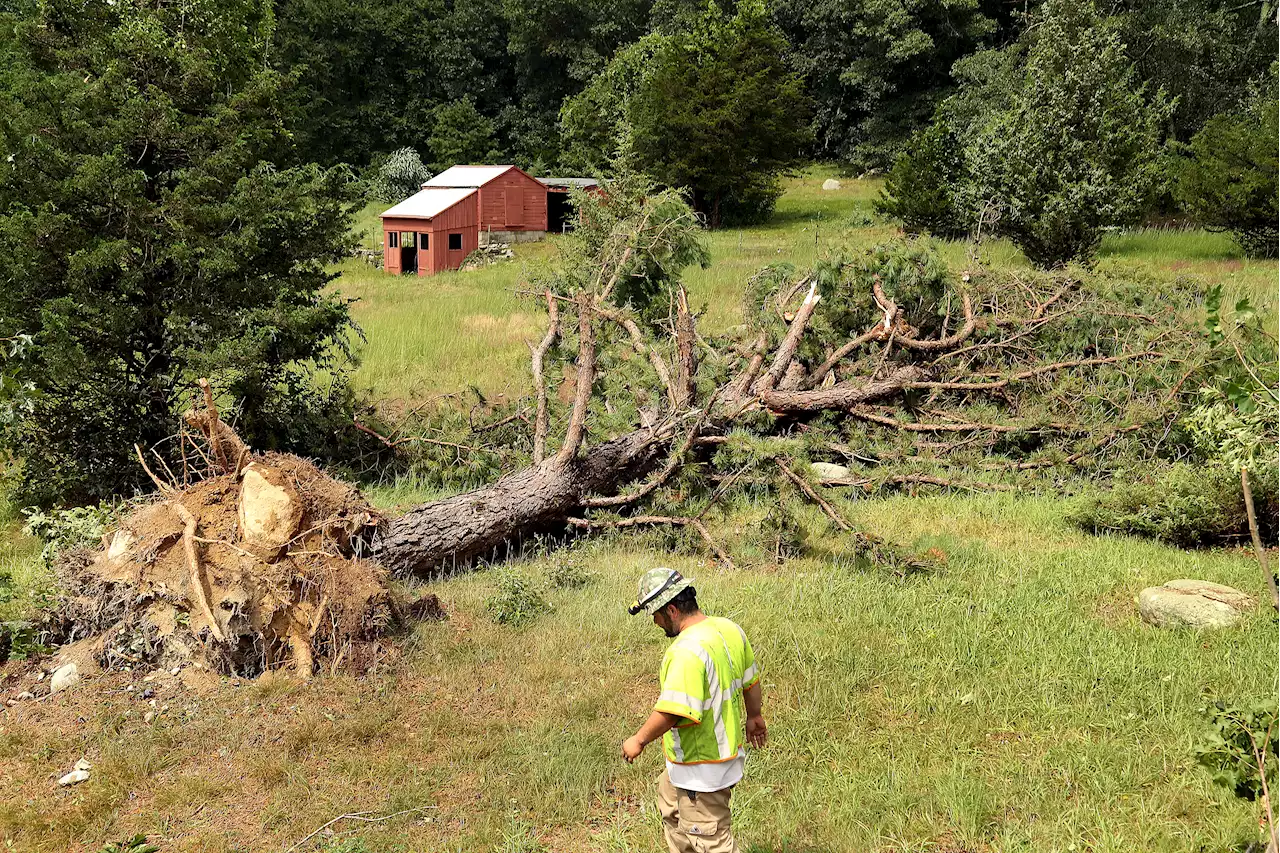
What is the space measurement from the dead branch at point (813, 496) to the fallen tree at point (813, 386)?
0.04m

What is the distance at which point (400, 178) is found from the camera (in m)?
53.3

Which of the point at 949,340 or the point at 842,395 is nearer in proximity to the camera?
the point at 842,395

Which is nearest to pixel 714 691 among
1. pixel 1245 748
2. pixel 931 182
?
pixel 1245 748

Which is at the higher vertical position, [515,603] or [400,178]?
[400,178]

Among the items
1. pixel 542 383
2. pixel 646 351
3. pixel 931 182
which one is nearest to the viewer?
pixel 542 383

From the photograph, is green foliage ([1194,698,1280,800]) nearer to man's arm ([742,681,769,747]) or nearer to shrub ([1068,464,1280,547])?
man's arm ([742,681,769,747])

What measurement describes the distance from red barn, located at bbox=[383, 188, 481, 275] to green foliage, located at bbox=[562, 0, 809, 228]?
267 inches

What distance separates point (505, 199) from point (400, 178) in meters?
18.0

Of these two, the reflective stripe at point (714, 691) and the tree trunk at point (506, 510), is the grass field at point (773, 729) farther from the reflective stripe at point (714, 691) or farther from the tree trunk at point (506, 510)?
the reflective stripe at point (714, 691)

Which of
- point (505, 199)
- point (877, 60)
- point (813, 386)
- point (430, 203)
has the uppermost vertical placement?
point (877, 60)

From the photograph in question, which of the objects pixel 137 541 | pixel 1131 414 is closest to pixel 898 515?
pixel 1131 414

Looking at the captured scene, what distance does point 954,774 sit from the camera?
5.14 metres

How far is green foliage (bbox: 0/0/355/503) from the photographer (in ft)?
34.4

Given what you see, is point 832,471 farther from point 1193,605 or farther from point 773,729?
point 773,729
